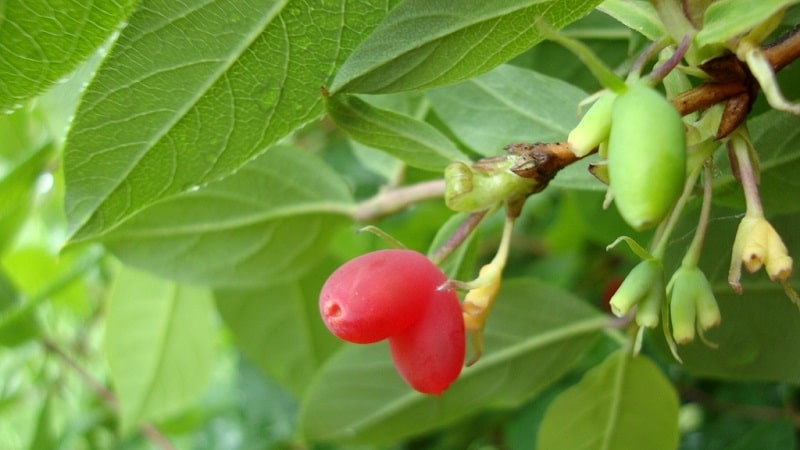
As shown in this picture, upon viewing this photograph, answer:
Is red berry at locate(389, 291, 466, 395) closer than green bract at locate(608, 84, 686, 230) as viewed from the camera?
No

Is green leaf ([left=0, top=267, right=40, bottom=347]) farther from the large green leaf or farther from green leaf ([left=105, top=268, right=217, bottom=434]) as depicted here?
the large green leaf

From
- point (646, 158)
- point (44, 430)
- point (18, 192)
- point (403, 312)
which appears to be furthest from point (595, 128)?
point (44, 430)

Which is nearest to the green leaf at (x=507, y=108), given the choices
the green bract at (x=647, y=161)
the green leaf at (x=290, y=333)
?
the green bract at (x=647, y=161)

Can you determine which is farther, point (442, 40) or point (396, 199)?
point (396, 199)

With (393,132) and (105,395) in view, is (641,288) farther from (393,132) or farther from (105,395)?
(105,395)

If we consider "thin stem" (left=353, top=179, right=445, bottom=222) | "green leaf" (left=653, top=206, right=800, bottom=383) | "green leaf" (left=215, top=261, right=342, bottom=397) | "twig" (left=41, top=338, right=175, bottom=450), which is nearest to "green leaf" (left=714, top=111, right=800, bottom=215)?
"green leaf" (left=653, top=206, right=800, bottom=383)

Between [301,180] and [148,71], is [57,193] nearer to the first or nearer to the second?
[301,180]
